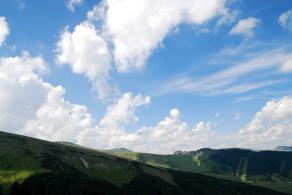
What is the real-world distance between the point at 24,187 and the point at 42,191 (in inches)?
323

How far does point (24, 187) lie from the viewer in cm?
11056

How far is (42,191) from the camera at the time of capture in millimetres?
117562
